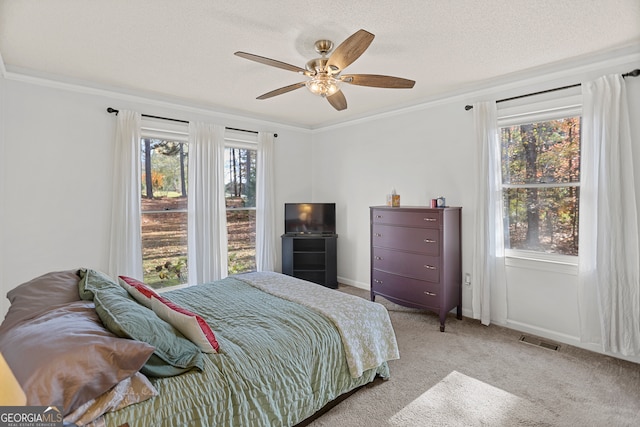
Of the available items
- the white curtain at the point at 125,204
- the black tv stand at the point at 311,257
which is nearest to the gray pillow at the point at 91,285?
the white curtain at the point at 125,204

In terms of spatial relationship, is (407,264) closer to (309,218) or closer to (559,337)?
(559,337)

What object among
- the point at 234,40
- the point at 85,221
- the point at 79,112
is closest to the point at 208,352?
the point at 234,40

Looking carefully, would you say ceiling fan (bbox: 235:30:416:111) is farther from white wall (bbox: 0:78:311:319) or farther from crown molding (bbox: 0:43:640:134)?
white wall (bbox: 0:78:311:319)

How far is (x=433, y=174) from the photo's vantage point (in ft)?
13.0

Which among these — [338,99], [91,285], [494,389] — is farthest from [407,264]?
[91,285]

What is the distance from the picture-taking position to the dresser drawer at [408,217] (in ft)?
11.1

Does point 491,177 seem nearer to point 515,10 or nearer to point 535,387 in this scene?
point 515,10

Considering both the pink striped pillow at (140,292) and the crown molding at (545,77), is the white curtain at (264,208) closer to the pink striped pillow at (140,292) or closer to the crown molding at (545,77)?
the crown molding at (545,77)

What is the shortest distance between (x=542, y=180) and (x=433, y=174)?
116 centimetres

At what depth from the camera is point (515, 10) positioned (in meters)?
2.07

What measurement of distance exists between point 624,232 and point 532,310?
112 cm

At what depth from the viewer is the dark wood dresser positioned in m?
3.36

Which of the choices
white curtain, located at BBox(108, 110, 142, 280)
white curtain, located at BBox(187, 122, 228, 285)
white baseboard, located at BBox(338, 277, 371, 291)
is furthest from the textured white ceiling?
white baseboard, located at BBox(338, 277, 371, 291)

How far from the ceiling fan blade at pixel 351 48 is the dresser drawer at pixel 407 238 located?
2.05 metres
